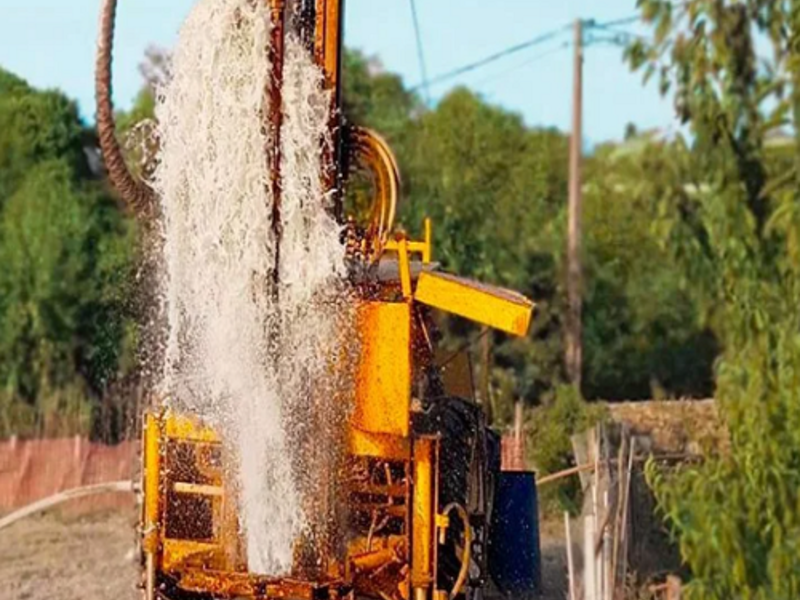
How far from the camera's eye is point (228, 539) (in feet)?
31.0

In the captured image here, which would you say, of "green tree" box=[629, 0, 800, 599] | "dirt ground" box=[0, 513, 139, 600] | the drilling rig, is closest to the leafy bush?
"dirt ground" box=[0, 513, 139, 600]

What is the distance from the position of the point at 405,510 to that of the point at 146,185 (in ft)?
7.51

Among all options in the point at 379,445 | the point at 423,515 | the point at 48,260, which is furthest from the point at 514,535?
the point at 48,260

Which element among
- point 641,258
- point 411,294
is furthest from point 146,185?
point 641,258

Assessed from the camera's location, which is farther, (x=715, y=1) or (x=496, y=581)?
(x=496, y=581)

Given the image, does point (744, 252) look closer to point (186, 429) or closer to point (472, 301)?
point (472, 301)

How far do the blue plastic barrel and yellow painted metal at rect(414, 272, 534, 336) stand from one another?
117 inches

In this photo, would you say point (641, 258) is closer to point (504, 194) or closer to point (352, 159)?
point (504, 194)

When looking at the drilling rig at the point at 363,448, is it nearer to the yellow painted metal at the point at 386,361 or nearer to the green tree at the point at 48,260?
the yellow painted metal at the point at 386,361

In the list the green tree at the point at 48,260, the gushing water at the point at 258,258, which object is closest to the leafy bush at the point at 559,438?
the green tree at the point at 48,260

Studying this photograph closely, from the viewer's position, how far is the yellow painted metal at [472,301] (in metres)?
8.89

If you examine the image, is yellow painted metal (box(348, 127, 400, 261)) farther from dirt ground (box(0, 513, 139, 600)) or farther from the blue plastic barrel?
dirt ground (box(0, 513, 139, 600))

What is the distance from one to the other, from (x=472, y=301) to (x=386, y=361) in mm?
535

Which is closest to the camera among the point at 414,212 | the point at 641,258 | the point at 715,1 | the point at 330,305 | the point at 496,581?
the point at 715,1
